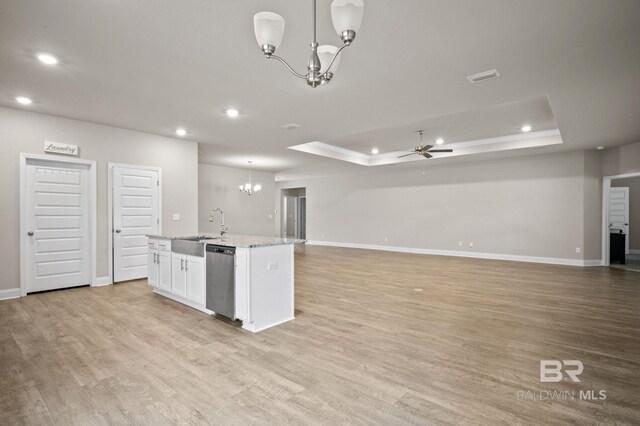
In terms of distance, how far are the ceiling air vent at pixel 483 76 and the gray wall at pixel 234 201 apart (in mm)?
7607

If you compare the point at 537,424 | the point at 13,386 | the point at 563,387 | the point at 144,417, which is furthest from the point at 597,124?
the point at 13,386

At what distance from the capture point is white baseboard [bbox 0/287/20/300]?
14.6ft

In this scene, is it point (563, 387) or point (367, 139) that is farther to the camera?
point (367, 139)

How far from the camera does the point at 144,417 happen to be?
1.87 metres

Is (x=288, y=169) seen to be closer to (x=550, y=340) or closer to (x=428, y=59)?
(x=428, y=59)

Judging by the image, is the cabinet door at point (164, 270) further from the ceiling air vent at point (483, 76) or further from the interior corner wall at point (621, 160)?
the interior corner wall at point (621, 160)

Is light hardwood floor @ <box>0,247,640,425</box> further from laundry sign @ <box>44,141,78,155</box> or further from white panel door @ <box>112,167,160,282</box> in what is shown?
laundry sign @ <box>44,141,78,155</box>

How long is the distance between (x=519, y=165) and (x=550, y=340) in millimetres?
6425

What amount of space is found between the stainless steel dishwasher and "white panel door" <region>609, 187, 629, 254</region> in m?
11.0

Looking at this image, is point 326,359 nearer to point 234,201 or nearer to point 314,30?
point 314,30

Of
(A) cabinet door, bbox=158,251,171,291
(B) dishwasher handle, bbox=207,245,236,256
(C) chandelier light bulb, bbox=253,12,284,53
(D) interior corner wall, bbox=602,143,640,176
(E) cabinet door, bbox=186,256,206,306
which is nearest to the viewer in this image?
(C) chandelier light bulb, bbox=253,12,284,53

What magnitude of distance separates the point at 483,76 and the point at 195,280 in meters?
4.06

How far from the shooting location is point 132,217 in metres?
5.62

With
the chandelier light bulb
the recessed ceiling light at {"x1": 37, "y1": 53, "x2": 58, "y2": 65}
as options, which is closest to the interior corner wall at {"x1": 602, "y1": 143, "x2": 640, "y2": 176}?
the chandelier light bulb
